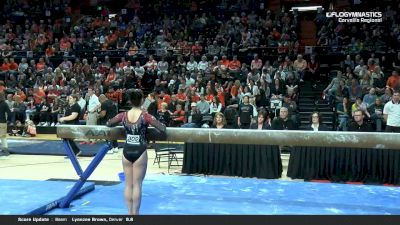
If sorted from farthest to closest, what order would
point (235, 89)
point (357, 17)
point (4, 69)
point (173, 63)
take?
point (4, 69), point (357, 17), point (173, 63), point (235, 89)

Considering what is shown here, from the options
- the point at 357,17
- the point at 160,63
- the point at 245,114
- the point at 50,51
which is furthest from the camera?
the point at 50,51

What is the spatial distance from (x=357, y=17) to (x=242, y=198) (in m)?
14.5

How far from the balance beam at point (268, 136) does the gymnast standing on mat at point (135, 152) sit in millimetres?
758

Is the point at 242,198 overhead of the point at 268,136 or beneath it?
beneath

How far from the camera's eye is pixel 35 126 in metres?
16.2

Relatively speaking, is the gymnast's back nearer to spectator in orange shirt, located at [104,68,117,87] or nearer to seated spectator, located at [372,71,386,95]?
seated spectator, located at [372,71,386,95]

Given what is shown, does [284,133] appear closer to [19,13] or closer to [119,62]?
[119,62]

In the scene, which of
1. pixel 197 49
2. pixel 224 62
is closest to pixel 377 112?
pixel 224 62

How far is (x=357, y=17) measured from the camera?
62.6ft

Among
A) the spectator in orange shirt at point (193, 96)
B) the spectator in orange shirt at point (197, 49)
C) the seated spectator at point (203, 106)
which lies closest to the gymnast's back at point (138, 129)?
the seated spectator at point (203, 106)

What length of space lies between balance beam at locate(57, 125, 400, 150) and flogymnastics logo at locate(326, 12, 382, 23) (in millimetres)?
13759

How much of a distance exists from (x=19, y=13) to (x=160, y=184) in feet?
65.0

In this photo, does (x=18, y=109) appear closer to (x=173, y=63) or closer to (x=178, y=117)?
(x=173, y=63)

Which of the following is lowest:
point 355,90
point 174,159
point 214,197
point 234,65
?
point 174,159
